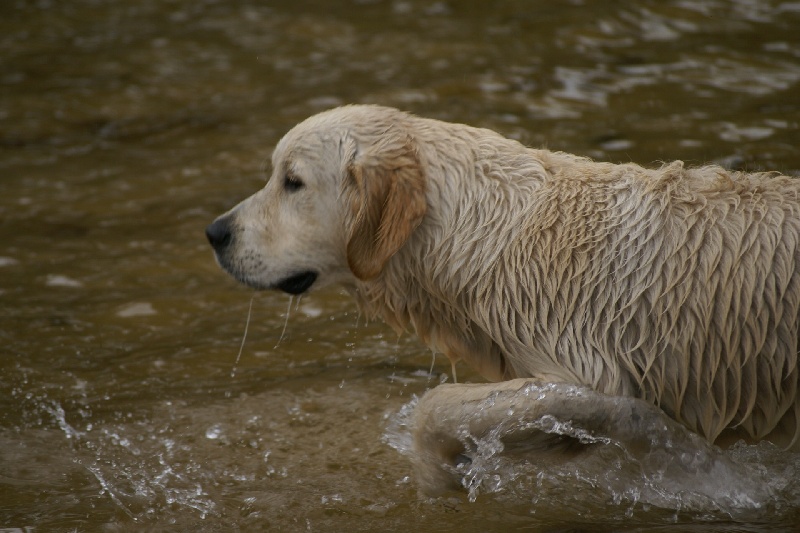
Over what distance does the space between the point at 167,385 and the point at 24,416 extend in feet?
2.60

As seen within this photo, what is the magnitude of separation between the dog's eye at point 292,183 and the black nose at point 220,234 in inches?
14.6

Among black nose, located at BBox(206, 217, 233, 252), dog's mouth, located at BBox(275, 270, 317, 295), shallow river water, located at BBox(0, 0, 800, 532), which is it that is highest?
black nose, located at BBox(206, 217, 233, 252)

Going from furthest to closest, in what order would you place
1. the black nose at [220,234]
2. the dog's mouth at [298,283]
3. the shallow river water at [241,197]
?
the black nose at [220,234]
the dog's mouth at [298,283]
the shallow river water at [241,197]

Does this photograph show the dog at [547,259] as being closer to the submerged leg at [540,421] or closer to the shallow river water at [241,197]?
the submerged leg at [540,421]

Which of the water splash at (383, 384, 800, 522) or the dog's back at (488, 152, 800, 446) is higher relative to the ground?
the dog's back at (488, 152, 800, 446)

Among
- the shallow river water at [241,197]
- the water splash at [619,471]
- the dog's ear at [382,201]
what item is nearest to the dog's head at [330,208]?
the dog's ear at [382,201]

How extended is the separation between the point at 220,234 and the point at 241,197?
3.33m

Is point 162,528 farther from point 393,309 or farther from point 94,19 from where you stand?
point 94,19

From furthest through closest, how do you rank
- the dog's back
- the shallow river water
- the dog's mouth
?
the dog's mouth
the shallow river water
the dog's back

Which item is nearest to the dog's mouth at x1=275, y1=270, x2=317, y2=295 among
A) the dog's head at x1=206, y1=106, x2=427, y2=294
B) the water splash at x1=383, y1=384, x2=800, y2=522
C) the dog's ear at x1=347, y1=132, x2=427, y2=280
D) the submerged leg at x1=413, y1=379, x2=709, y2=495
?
the dog's head at x1=206, y1=106, x2=427, y2=294

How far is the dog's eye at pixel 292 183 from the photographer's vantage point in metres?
4.75

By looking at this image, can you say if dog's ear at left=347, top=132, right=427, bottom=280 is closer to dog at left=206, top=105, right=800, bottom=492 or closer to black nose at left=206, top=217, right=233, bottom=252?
dog at left=206, top=105, right=800, bottom=492

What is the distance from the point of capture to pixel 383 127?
4.69 m

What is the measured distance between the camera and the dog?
4199 mm
